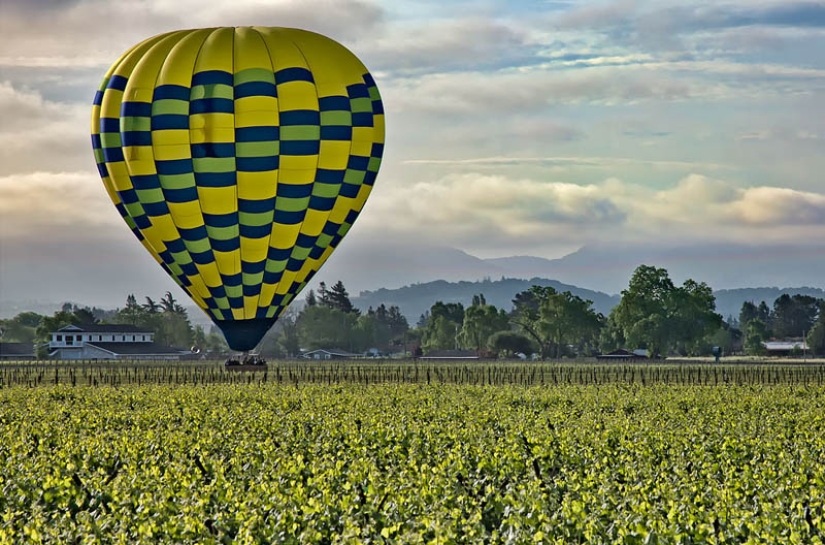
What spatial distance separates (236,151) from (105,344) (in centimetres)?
11930

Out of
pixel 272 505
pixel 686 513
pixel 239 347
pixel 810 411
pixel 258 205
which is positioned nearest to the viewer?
pixel 686 513

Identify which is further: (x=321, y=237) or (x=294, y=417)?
(x=321, y=237)

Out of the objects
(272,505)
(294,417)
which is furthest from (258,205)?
(272,505)

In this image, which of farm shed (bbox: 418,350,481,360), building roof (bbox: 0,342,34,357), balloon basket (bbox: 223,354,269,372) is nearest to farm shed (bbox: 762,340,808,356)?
farm shed (bbox: 418,350,481,360)

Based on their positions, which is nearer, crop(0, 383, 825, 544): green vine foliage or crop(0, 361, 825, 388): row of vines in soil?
crop(0, 383, 825, 544): green vine foliage

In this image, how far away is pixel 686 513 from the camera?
57.7ft

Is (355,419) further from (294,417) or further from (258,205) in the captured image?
(258,205)

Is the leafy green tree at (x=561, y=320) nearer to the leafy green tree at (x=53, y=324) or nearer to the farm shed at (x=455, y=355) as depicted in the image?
the farm shed at (x=455, y=355)

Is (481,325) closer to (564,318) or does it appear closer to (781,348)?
(564,318)

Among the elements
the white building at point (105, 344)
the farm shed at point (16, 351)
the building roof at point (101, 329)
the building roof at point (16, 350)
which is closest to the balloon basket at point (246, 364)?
the white building at point (105, 344)

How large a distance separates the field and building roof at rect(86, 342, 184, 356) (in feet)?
361

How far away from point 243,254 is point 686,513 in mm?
25828

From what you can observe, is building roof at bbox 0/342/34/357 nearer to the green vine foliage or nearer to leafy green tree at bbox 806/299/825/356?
leafy green tree at bbox 806/299/825/356

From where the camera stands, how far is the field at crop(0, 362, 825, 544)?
1747 centimetres
